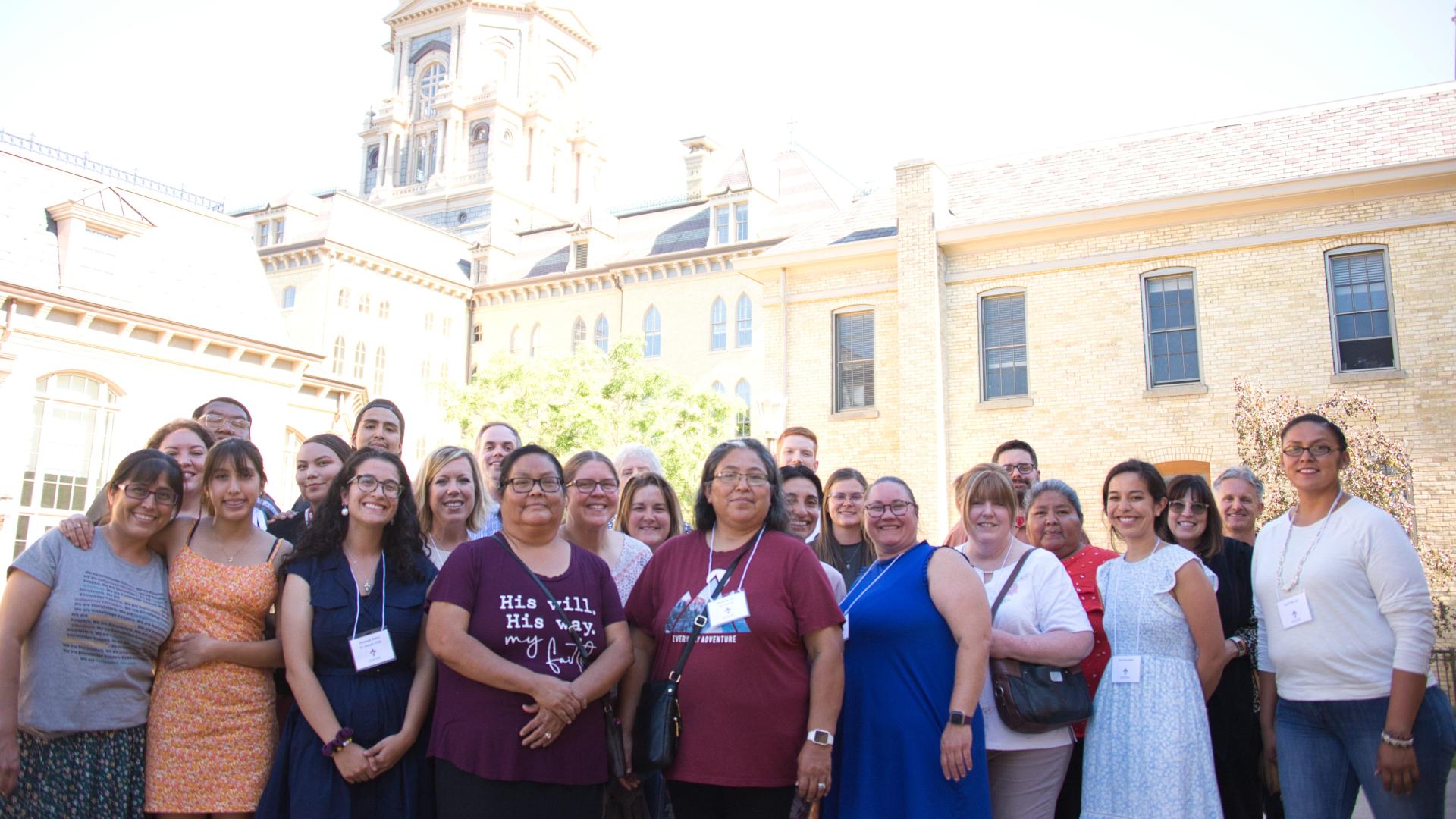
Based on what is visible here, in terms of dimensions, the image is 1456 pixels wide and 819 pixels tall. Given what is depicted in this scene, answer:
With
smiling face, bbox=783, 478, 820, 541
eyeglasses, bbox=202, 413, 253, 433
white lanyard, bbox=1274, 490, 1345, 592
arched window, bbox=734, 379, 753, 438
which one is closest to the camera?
white lanyard, bbox=1274, 490, 1345, 592

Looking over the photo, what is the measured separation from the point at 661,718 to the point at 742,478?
91 centimetres

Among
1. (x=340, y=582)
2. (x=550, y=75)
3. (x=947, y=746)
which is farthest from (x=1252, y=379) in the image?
(x=550, y=75)

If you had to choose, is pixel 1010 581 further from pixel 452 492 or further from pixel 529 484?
pixel 452 492

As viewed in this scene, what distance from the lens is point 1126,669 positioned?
4.30 m

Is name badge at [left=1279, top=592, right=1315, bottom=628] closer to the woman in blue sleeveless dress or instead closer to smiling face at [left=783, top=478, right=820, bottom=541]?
the woman in blue sleeveless dress

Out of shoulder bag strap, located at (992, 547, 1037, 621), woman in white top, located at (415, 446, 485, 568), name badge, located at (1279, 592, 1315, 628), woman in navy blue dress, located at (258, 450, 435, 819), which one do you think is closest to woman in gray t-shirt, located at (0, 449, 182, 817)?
woman in navy blue dress, located at (258, 450, 435, 819)

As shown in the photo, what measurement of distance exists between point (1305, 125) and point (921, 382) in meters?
7.88

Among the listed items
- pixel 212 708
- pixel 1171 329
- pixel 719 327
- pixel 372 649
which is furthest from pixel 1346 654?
pixel 719 327

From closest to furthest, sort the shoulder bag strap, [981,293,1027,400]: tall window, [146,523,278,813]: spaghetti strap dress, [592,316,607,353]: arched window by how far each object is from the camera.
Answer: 1. [146,523,278,813]: spaghetti strap dress
2. the shoulder bag strap
3. [981,293,1027,400]: tall window
4. [592,316,607,353]: arched window

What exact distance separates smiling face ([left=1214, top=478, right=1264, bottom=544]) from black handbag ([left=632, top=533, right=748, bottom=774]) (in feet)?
11.4

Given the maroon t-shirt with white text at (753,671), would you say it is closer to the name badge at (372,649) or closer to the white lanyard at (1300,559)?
the name badge at (372,649)

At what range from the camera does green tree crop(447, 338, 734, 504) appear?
26.8 meters

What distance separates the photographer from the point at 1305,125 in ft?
57.8

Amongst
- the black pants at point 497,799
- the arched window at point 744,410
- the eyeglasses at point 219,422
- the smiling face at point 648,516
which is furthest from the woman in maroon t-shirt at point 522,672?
the arched window at point 744,410
